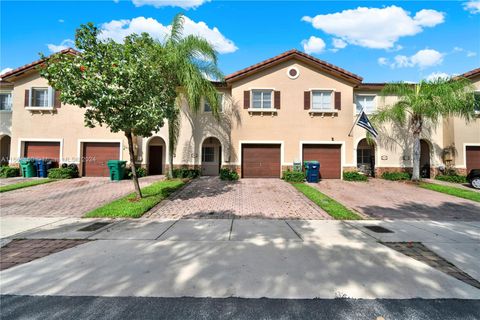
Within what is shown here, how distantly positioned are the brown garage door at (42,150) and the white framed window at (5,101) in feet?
11.1

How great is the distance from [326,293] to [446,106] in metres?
13.9

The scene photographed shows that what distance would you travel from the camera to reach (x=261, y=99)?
46.2 feet

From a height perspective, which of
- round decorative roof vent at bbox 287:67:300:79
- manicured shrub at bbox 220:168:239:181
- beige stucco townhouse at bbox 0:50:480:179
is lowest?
manicured shrub at bbox 220:168:239:181

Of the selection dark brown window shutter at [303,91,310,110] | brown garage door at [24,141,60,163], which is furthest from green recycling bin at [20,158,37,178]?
dark brown window shutter at [303,91,310,110]

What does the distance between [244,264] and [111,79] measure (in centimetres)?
648

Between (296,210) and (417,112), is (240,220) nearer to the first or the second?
(296,210)

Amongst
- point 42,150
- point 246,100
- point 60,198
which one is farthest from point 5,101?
point 246,100

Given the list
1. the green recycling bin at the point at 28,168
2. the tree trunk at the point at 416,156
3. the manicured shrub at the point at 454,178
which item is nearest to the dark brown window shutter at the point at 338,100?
the tree trunk at the point at 416,156

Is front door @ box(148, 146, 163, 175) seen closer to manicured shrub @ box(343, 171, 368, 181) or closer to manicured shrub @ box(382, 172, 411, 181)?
manicured shrub @ box(343, 171, 368, 181)

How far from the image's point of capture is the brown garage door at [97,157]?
46.5 ft

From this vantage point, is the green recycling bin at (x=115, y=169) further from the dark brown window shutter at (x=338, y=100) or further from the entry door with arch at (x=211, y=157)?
the dark brown window shutter at (x=338, y=100)

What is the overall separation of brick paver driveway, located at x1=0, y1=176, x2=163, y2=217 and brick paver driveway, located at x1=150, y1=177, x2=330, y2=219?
2639 millimetres

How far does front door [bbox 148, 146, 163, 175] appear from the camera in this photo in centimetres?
1548

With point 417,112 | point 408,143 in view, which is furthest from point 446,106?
point 408,143
